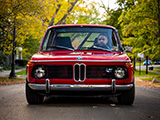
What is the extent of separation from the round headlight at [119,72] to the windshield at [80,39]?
1.06 m

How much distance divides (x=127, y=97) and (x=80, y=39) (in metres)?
1.91

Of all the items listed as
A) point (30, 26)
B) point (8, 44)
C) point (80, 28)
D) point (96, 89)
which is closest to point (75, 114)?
point (96, 89)

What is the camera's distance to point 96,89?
18.8 feet

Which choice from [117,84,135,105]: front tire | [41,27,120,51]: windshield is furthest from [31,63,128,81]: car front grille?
[41,27,120,51]: windshield

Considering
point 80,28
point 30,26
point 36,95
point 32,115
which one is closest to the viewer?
point 32,115

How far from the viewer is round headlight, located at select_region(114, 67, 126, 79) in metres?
5.88

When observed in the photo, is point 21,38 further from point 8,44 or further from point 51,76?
point 51,76

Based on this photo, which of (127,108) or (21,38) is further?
(21,38)

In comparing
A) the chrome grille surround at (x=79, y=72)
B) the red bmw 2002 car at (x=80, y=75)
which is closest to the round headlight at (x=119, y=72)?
the red bmw 2002 car at (x=80, y=75)

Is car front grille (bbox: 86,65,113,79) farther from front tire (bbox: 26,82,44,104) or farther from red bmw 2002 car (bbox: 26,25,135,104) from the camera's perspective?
front tire (bbox: 26,82,44,104)

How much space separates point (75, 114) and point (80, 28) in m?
2.66

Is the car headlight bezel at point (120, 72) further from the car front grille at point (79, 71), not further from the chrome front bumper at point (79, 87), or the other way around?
the chrome front bumper at point (79, 87)

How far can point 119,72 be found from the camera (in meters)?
5.90

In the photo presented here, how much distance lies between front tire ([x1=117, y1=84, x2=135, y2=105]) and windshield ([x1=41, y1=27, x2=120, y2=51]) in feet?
4.01
